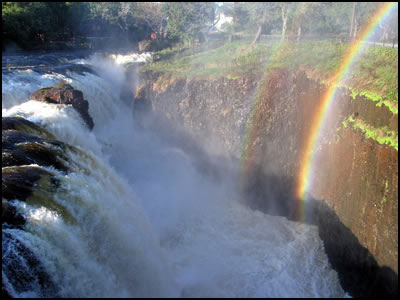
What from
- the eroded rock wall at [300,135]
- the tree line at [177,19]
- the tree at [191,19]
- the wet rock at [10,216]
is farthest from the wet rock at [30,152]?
the tree at [191,19]

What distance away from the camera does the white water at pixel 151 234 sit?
5312mm

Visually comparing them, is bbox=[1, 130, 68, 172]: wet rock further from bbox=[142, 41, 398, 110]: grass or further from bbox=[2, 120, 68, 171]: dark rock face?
bbox=[142, 41, 398, 110]: grass

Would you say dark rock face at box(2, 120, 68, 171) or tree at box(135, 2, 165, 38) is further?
tree at box(135, 2, 165, 38)

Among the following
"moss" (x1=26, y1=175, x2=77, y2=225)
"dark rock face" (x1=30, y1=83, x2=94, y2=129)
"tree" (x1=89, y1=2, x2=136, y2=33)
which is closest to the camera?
"moss" (x1=26, y1=175, x2=77, y2=225)

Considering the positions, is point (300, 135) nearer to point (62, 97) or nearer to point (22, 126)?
point (22, 126)

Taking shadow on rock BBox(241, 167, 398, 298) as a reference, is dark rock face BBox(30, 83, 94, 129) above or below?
above

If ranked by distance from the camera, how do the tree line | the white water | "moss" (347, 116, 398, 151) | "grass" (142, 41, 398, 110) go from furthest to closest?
the tree line → "grass" (142, 41, 398, 110) → "moss" (347, 116, 398, 151) → the white water

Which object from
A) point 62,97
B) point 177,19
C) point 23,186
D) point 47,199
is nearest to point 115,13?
point 177,19

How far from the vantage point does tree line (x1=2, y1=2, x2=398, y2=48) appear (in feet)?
72.0

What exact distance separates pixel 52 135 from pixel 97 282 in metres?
5.51

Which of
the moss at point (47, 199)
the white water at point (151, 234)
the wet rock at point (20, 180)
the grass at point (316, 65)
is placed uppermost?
the grass at point (316, 65)

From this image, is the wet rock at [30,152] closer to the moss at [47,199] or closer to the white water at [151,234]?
the white water at [151,234]

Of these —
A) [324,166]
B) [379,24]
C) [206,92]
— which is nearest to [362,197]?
[324,166]

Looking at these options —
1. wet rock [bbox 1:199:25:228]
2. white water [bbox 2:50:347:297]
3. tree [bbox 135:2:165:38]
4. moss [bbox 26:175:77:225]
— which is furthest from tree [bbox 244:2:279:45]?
wet rock [bbox 1:199:25:228]
